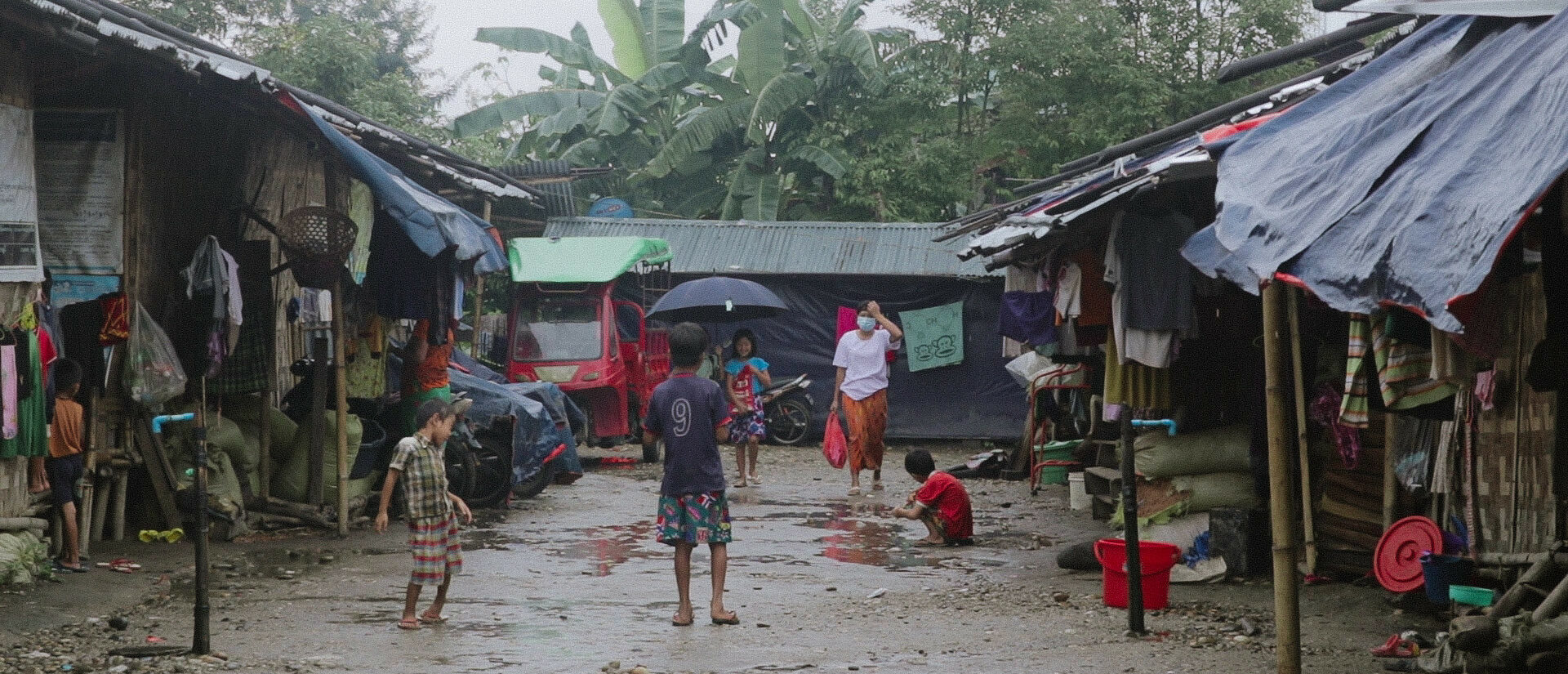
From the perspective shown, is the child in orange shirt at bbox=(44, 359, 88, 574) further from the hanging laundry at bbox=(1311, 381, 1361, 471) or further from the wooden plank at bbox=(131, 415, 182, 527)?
the hanging laundry at bbox=(1311, 381, 1361, 471)

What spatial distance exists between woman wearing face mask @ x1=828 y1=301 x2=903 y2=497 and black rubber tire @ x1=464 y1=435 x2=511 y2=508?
345 cm

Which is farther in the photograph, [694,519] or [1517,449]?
[694,519]

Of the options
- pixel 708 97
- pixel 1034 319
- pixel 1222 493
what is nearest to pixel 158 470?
pixel 1034 319

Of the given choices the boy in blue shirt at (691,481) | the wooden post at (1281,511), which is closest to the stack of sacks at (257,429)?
the boy in blue shirt at (691,481)

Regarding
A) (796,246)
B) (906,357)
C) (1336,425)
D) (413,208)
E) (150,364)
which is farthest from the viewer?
(796,246)

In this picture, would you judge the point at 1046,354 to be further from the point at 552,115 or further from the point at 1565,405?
the point at 552,115

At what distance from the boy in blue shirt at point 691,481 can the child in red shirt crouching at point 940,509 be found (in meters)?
3.56

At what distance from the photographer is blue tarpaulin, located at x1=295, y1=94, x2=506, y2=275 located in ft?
34.9

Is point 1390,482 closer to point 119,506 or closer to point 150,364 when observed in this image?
point 150,364

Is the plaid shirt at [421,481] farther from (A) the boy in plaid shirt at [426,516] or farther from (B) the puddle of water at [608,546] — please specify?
(B) the puddle of water at [608,546]

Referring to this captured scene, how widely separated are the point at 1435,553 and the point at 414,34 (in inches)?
1280

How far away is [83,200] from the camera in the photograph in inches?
387

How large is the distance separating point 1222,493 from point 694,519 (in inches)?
135

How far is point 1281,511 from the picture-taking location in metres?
5.61
